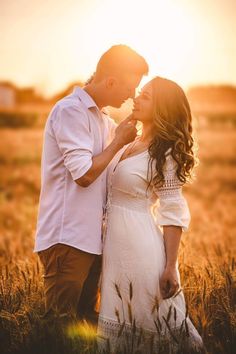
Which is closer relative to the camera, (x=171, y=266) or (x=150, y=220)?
(x=171, y=266)

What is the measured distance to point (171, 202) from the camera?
4.44 metres

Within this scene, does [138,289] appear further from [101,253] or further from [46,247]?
[46,247]

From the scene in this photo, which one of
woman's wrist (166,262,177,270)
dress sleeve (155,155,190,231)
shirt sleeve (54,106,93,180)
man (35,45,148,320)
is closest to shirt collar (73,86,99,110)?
man (35,45,148,320)

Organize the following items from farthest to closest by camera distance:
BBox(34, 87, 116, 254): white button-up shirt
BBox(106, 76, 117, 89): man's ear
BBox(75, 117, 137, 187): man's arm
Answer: BBox(106, 76, 117, 89): man's ear < BBox(34, 87, 116, 254): white button-up shirt < BBox(75, 117, 137, 187): man's arm

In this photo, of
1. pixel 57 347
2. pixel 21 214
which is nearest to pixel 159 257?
pixel 57 347

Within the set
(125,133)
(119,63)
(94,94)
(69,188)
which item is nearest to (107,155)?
(125,133)

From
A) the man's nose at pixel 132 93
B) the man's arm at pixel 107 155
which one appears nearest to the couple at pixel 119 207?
the man's arm at pixel 107 155

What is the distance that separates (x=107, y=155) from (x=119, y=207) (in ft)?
1.48

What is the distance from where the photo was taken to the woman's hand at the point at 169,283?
438 centimetres

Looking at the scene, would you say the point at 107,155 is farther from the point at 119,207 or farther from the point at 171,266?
the point at 171,266

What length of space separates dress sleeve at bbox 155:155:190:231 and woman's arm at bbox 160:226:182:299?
0.20 feet

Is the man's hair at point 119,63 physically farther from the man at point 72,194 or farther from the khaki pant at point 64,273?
the khaki pant at point 64,273

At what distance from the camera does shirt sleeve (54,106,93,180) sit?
4.34 m

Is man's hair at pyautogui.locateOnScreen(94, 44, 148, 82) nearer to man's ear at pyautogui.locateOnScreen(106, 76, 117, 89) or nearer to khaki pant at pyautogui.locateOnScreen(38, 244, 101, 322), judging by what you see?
man's ear at pyautogui.locateOnScreen(106, 76, 117, 89)
